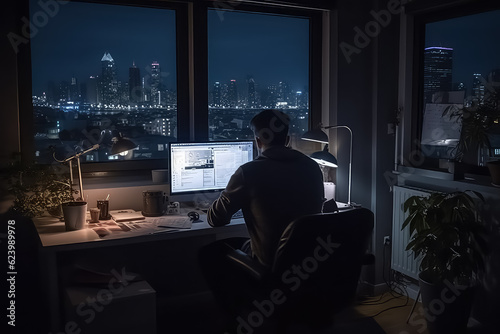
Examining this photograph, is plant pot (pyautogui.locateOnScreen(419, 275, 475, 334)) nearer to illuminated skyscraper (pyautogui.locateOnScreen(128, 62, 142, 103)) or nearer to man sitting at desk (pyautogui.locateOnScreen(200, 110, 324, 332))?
man sitting at desk (pyautogui.locateOnScreen(200, 110, 324, 332))

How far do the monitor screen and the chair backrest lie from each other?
1186 mm

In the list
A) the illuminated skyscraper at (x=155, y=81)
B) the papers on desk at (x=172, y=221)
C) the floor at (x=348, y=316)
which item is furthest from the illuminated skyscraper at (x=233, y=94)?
the floor at (x=348, y=316)

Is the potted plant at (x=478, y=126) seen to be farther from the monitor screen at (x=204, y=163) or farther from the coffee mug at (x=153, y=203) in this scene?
the coffee mug at (x=153, y=203)

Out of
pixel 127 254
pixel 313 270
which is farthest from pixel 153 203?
pixel 313 270

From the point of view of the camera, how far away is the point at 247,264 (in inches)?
93.0

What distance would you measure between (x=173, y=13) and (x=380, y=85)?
1.59 m

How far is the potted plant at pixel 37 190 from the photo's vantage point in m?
2.84

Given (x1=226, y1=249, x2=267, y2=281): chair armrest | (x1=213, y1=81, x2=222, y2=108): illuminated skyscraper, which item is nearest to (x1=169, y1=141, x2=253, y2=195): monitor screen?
(x1=213, y1=81, x2=222, y2=108): illuminated skyscraper

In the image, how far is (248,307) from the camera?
247cm

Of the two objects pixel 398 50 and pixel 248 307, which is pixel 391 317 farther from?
pixel 398 50

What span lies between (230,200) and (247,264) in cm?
33

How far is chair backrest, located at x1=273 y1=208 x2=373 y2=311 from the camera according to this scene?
2.12 meters

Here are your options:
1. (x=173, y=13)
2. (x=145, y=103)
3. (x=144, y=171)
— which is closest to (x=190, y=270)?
(x=144, y=171)

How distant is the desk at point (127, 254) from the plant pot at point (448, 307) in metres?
1.22
